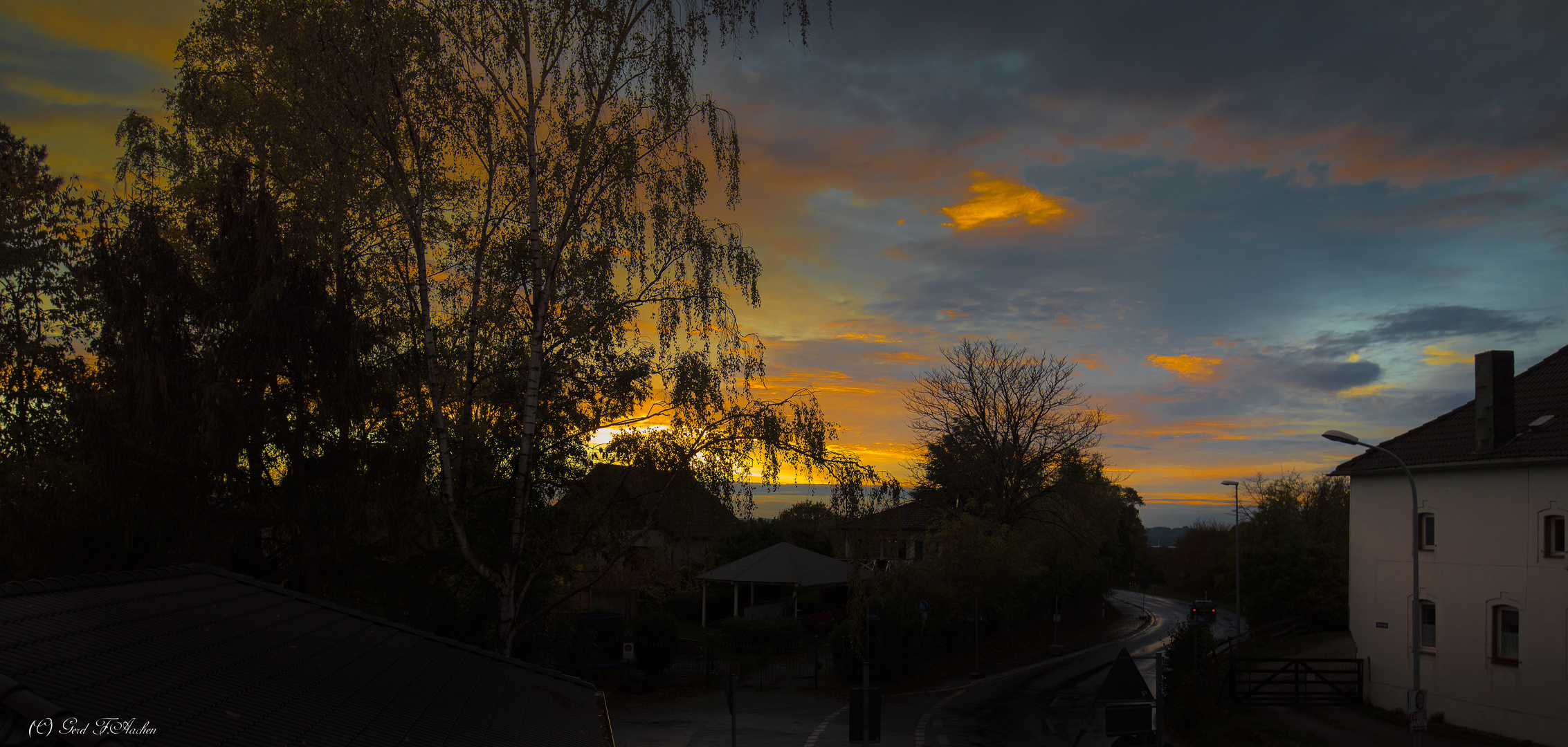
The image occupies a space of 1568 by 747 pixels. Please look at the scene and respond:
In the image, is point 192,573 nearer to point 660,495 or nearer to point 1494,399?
point 660,495

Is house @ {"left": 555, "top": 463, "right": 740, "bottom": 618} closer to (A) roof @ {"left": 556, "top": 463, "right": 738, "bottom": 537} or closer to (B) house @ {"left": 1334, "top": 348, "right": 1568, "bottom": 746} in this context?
(A) roof @ {"left": 556, "top": 463, "right": 738, "bottom": 537}

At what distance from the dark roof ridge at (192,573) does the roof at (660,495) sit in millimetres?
4195

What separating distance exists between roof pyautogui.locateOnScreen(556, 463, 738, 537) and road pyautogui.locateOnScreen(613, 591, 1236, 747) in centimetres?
731

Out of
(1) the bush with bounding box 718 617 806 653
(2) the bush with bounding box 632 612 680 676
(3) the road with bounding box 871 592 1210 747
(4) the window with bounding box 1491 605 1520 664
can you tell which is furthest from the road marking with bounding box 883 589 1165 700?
(4) the window with bounding box 1491 605 1520 664

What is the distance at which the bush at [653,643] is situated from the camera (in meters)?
28.3

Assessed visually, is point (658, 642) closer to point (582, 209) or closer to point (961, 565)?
point (961, 565)

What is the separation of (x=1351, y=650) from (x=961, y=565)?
1755 cm

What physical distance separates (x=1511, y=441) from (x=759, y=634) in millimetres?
24980

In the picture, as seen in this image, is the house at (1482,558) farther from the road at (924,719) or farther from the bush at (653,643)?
the bush at (653,643)

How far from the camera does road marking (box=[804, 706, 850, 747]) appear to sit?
20656 millimetres

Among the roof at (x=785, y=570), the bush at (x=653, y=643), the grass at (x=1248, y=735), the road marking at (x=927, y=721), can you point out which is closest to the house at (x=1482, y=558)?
the grass at (x=1248, y=735)

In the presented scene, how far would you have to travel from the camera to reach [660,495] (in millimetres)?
14070

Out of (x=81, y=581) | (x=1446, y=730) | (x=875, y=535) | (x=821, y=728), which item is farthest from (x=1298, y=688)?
(x=81, y=581)

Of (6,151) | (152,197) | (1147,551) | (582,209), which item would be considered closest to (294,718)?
(582,209)
